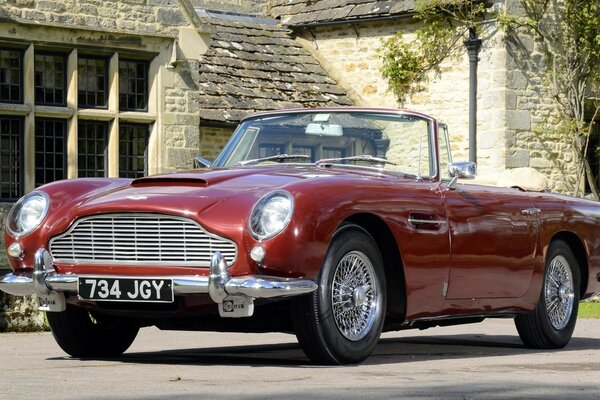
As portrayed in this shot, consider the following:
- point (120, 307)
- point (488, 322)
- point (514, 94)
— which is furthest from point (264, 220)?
point (514, 94)

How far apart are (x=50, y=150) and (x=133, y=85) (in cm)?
164

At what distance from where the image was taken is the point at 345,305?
770 cm

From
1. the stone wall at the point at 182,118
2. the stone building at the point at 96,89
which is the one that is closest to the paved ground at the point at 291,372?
the stone building at the point at 96,89

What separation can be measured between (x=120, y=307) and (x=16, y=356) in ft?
4.86

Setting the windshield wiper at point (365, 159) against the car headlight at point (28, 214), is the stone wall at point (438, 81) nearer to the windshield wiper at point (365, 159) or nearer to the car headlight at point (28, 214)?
the windshield wiper at point (365, 159)

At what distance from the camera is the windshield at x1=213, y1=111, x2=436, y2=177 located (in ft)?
29.4

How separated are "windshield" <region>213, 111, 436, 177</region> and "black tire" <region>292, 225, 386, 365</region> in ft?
3.76

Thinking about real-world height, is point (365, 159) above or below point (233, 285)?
above

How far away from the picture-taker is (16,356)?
888cm

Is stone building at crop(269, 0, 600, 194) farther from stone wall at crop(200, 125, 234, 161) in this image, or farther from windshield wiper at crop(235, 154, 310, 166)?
windshield wiper at crop(235, 154, 310, 166)

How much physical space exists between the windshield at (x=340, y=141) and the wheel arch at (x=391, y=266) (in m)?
0.85

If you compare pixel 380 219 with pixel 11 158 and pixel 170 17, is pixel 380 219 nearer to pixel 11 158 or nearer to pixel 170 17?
pixel 11 158

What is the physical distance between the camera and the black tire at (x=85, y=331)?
27.4 ft

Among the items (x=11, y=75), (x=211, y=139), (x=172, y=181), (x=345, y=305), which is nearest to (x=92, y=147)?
(x=11, y=75)
